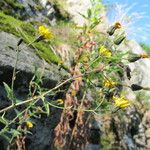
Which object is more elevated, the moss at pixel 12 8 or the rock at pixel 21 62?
the moss at pixel 12 8

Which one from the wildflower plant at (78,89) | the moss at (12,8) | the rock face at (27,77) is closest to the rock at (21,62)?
the rock face at (27,77)

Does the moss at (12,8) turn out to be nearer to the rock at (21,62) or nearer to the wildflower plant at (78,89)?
the rock at (21,62)

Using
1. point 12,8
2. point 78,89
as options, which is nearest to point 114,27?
point 78,89

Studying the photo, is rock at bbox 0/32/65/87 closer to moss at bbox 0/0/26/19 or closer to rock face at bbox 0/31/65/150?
rock face at bbox 0/31/65/150

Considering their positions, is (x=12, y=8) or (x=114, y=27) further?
(x=12, y=8)

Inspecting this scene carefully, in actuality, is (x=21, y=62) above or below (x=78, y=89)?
above

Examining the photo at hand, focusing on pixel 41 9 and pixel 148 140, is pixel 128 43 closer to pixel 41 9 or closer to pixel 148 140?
pixel 148 140

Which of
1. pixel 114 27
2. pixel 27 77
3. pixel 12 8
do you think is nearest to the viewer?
pixel 114 27

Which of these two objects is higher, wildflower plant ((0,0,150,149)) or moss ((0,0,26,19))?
moss ((0,0,26,19))

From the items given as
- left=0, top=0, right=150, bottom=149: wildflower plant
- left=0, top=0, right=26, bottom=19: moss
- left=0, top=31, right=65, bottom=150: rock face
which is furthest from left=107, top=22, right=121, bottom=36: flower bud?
left=0, top=0, right=26, bottom=19: moss

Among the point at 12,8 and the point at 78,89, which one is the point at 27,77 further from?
the point at 12,8

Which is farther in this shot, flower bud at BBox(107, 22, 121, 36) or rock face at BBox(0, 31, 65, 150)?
rock face at BBox(0, 31, 65, 150)
